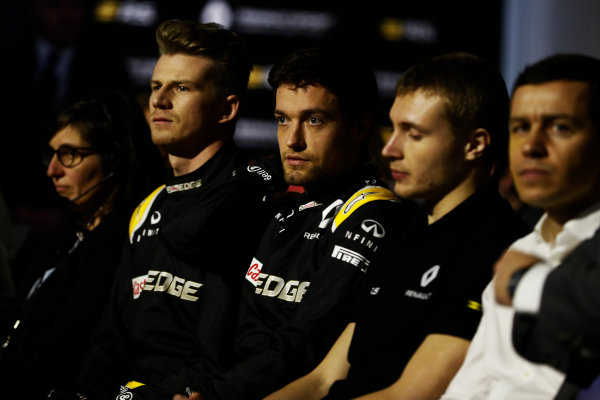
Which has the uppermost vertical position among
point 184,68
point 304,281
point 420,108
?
point 184,68

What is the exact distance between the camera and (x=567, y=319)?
4.34ft

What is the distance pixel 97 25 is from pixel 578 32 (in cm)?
292

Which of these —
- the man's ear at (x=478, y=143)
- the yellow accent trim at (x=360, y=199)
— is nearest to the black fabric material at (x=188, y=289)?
the yellow accent trim at (x=360, y=199)

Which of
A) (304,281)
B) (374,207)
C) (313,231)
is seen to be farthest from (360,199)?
(304,281)

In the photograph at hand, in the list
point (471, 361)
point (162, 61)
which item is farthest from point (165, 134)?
point (471, 361)

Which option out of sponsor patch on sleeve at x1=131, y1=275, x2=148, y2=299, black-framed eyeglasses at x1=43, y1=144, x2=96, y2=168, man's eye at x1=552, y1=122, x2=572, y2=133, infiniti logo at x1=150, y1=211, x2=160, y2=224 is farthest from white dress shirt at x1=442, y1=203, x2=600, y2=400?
black-framed eyeglasses at x1=43, y1=144, x2=96, y2=168

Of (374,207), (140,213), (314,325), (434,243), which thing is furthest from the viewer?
(140,213)

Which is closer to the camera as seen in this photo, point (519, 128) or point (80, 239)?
point (519, 128)

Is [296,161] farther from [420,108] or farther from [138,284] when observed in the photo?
[138,284]

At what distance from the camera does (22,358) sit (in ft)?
9.38

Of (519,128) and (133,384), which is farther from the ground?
(519,128)

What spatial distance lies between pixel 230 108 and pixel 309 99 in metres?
0.51

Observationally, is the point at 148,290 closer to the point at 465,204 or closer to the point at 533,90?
the point at 465,204

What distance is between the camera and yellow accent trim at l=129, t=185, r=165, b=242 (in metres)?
2.90
